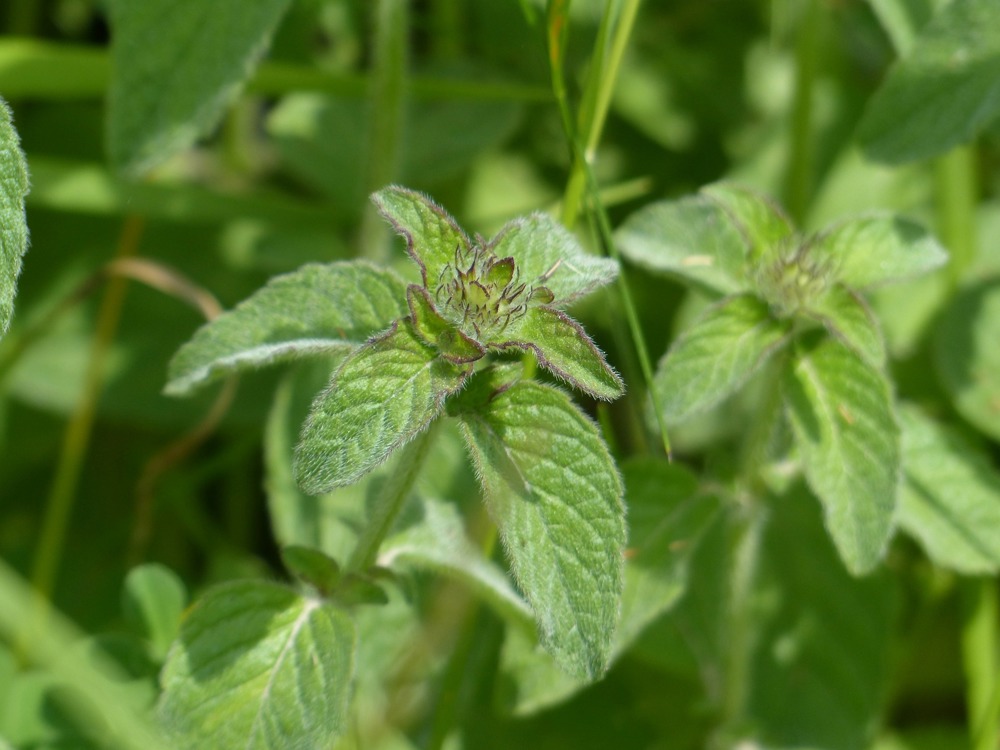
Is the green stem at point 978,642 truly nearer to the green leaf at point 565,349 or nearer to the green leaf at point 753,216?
the green leaf at point 753,216

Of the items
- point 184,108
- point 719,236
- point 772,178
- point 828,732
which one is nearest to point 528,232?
point 719,236

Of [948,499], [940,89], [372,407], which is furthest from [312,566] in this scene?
[940,89]

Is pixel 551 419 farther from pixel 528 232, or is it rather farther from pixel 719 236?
pixel 719 236

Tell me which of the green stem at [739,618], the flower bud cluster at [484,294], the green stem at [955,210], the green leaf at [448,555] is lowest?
the green stem at [739,618]

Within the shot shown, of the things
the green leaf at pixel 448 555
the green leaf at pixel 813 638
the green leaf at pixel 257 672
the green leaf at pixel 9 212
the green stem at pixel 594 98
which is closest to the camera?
the green leaf at pixel 9 212

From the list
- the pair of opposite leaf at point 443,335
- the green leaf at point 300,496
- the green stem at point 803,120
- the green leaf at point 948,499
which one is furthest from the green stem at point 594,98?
the green stem at point 803,120

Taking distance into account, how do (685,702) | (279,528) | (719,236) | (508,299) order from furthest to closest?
(685,702) < (279,528) < (719,236) < (508,299)
